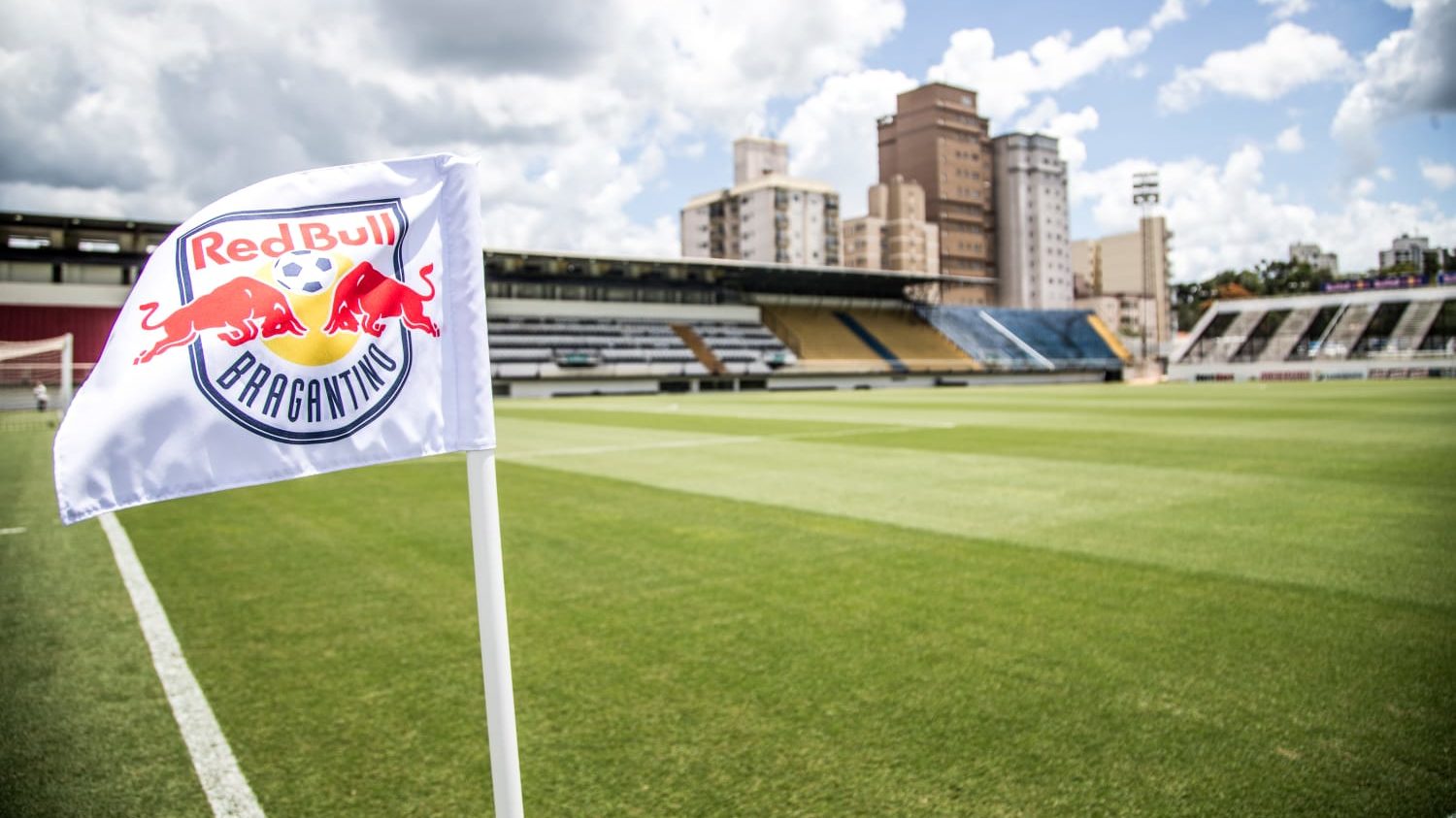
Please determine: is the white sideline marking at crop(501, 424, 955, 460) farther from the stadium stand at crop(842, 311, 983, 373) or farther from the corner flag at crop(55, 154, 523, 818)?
the stadium stand at crop(842, 311, 983, 373)

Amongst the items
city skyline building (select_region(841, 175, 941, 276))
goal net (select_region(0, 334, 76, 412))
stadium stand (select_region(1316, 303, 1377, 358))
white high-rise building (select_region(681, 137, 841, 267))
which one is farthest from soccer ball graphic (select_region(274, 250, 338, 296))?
city skyline building (select_region(841, 175, 941, 276))

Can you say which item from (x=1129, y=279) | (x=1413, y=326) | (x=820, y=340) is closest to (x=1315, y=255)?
(x=1129, y=279)

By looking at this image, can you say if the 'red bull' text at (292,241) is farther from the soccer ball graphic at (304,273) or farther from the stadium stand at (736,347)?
the stadium stand at (736,347)

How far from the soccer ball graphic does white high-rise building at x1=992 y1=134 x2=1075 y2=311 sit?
12939 centimetres

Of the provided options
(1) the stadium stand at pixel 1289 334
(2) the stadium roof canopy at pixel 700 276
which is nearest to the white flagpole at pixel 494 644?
(2) the stadium roof canopy at pixel 700 276

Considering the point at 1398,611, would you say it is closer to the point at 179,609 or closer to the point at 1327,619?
the point at 1327,619

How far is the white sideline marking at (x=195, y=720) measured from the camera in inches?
A: 124

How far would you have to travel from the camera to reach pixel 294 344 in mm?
1884

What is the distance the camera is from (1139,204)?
93938mm

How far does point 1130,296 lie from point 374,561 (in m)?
162

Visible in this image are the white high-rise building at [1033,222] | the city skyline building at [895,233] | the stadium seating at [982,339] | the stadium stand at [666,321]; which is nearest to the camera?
the stadium stand at [666,321]

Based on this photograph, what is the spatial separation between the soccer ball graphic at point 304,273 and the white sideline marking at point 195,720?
2153 millimetres

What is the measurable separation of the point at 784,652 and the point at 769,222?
10329 centimetres

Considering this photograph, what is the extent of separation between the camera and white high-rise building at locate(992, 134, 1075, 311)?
406 ft
